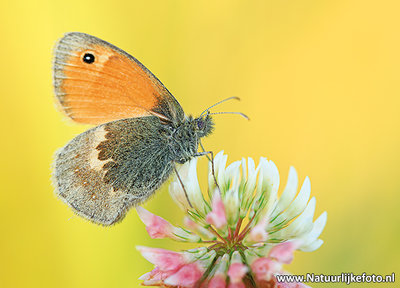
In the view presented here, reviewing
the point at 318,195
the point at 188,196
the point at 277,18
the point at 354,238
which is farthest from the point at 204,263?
the point at 277,18

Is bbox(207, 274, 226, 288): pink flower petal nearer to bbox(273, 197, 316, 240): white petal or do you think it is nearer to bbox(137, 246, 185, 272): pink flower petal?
bbox(137, 246, 185, 272): pink flower petal

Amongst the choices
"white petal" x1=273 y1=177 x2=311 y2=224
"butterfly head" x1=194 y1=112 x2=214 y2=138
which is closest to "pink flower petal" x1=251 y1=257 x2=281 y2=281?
"white petal" x1=273 y1=177 x2=311 y2=224

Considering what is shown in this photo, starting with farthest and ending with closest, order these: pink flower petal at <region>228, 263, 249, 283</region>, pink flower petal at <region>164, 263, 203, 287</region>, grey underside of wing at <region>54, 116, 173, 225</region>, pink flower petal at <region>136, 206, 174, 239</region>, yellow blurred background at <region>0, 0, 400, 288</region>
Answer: yellow blurred background at <region>0, 0, 400, 288</region> → grey underside of wing at <region>54, 116, 173, 225</region> → pink flower petal at <region>136, 206, 174, 239</region> → pink flower petal at <region>164, 263, 203, 287</region> → pink flower petal at <region>228, 263, 249, 283</region>

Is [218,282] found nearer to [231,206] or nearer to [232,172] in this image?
[231,206]

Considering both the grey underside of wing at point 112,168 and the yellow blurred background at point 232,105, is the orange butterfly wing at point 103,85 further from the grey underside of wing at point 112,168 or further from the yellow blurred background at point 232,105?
the yellow blurred background at point 232,105

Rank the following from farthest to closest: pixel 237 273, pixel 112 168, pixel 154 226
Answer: pixel 112 168 → pixel 154 226 → pixel 237 273

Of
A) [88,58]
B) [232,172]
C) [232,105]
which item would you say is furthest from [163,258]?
[232,105]
